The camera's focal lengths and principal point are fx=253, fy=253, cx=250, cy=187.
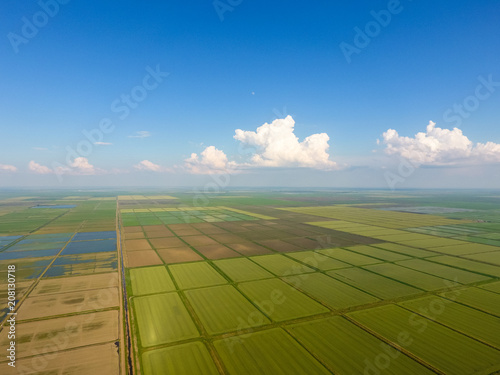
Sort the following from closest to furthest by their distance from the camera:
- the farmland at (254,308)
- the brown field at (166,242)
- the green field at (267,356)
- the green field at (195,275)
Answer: the green field at (267,356)
the farmland at (254,308)
the green field at (195,275)
the brown field at (166,242)

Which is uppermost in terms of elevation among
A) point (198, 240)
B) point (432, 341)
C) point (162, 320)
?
point (198, 240)

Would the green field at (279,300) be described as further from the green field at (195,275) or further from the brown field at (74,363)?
the brown field at (74,363)

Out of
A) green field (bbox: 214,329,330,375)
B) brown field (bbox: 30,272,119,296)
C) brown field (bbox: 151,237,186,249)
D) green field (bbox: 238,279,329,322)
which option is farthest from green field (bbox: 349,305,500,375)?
brown field (bbox: 151,237,186,249)

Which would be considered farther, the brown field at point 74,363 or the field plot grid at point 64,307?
the field plot grid at point 64,307

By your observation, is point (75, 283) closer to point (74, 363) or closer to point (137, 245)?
point (74, 363)

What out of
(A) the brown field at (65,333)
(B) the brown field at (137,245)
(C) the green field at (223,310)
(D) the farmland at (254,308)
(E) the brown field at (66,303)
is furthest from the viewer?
(B) the brown field at (137,245)

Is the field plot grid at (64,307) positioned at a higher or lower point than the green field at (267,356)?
higher

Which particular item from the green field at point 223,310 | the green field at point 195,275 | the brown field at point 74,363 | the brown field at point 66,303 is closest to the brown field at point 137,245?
the green field at point 195,275

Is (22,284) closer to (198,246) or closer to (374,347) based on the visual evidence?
(198,246)

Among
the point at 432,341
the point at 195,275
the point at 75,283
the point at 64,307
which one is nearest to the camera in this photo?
the point at 432,341

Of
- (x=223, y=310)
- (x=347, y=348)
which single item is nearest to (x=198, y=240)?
(x=223, y=310)

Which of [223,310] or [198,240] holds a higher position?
[198,240]
